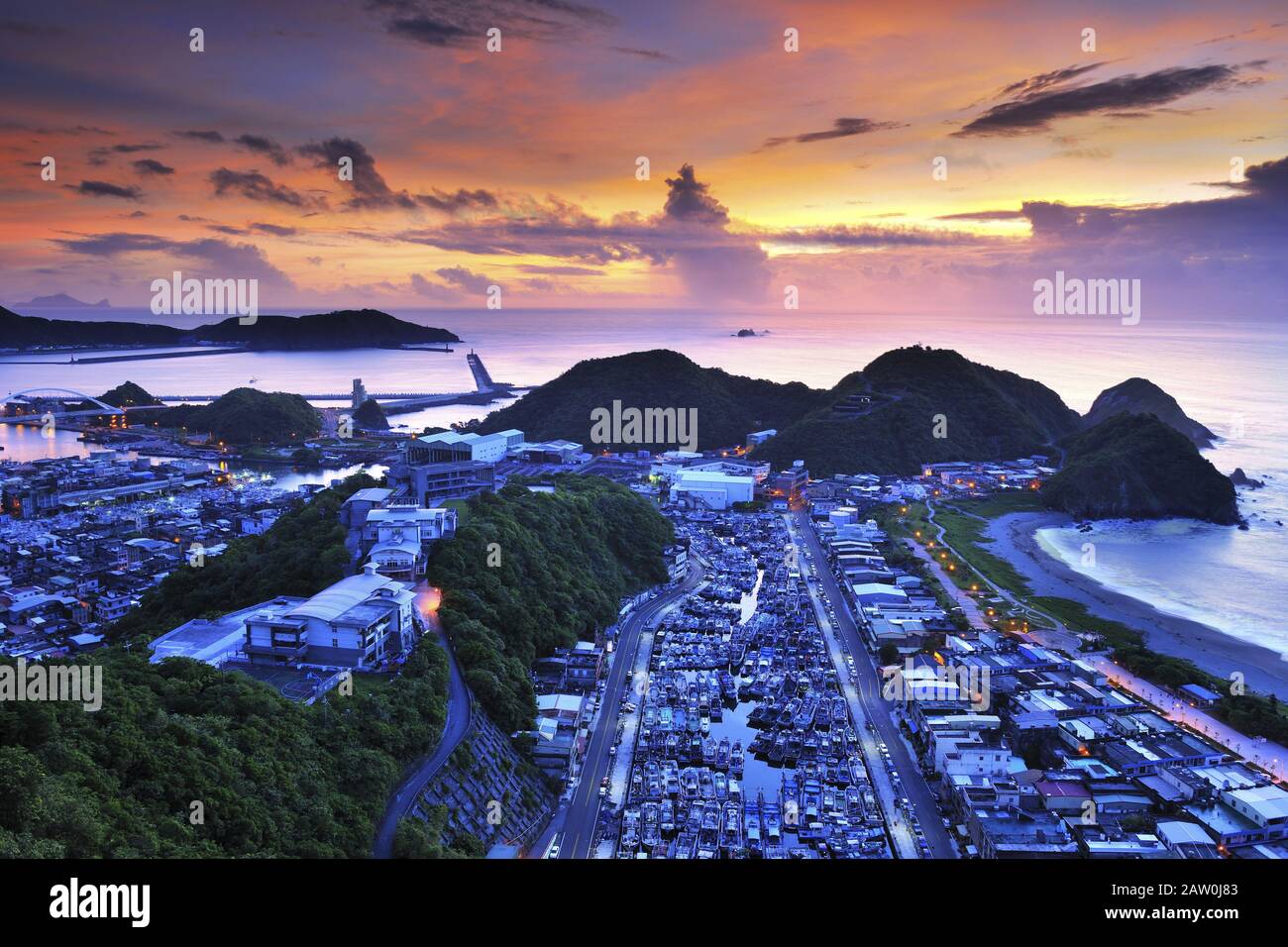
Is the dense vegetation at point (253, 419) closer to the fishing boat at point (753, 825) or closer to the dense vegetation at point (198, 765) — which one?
the dense vegetation at point (198, 765)

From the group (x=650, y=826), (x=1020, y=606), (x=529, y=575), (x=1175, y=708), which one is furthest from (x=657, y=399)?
(x=650, y=826)

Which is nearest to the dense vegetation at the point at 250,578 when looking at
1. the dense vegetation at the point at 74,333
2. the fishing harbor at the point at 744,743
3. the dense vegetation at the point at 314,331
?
the fishing harbor at the point at 744,743

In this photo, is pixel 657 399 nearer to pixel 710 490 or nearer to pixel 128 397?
pixel 710 490

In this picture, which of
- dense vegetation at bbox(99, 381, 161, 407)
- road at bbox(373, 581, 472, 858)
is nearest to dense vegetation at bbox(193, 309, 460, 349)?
dense vegetation at bbox(99, 381, 161, 407)
